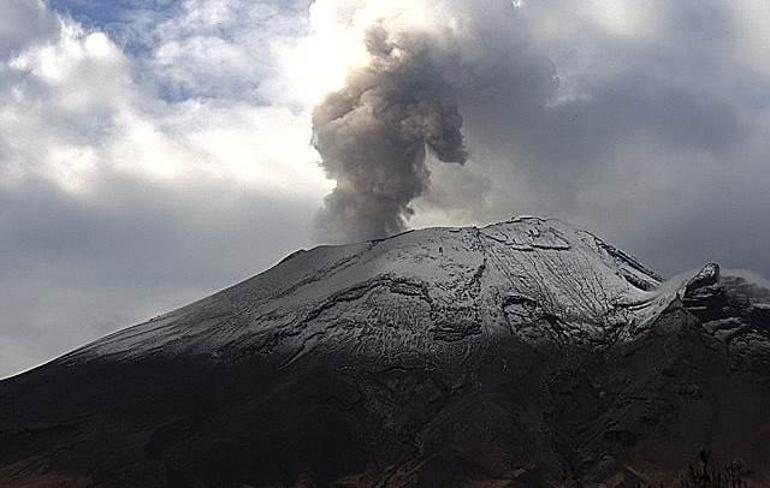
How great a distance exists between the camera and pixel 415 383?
132 metres

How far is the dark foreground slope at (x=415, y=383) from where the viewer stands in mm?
116500

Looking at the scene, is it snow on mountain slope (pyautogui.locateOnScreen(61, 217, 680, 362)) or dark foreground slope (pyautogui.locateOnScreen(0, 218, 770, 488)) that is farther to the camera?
snow on mountain slope (pyautogui.locateOnScreen(61, 217, 680, 362))

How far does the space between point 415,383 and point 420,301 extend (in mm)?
18939

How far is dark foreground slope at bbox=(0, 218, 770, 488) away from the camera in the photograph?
382 feet

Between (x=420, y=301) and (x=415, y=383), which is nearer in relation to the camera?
(x=415, y=383)

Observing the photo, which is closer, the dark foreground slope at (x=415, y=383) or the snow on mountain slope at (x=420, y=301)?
the dark foreground slope at (x=415, y=383)

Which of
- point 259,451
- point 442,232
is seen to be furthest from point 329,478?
point 442,232

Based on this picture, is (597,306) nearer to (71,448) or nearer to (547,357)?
(547,357)

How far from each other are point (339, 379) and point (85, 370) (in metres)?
34.4

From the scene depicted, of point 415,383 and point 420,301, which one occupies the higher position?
point 420,301

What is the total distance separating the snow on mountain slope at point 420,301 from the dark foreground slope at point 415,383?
1.13 feet

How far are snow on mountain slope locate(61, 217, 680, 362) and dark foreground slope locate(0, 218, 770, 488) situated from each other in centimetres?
34

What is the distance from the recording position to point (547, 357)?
13812 cm

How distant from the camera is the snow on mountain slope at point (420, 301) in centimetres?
14175
